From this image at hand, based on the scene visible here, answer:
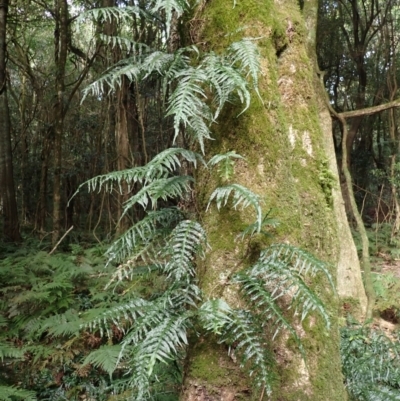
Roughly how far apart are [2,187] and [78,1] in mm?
4426

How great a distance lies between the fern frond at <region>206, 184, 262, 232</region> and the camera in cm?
125

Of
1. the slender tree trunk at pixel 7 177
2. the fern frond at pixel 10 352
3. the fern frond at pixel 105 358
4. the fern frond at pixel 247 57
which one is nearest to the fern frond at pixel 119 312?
the fern frond at pixel 247 57

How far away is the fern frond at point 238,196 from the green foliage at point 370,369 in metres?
1.10

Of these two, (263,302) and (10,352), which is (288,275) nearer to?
(263,302)

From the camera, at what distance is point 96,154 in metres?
10.4

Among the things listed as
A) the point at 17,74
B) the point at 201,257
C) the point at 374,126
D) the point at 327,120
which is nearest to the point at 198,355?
the point at 201,257

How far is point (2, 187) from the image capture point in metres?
8.27

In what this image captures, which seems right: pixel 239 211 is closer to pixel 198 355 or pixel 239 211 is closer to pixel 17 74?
pixel 198 355

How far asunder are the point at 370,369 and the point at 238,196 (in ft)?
4.19

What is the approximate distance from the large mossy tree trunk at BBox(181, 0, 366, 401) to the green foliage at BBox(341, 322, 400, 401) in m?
0.45

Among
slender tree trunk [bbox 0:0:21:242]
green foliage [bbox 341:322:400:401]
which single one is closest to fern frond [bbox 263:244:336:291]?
green foliage [bbox 341:322:400:401]

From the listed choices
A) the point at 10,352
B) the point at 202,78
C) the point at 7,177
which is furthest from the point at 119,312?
the point at 7,177

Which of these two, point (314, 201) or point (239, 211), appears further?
point (314, 201)

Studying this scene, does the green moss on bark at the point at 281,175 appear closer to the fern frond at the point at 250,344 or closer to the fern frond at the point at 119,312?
the fern frond at the point at 250,344
